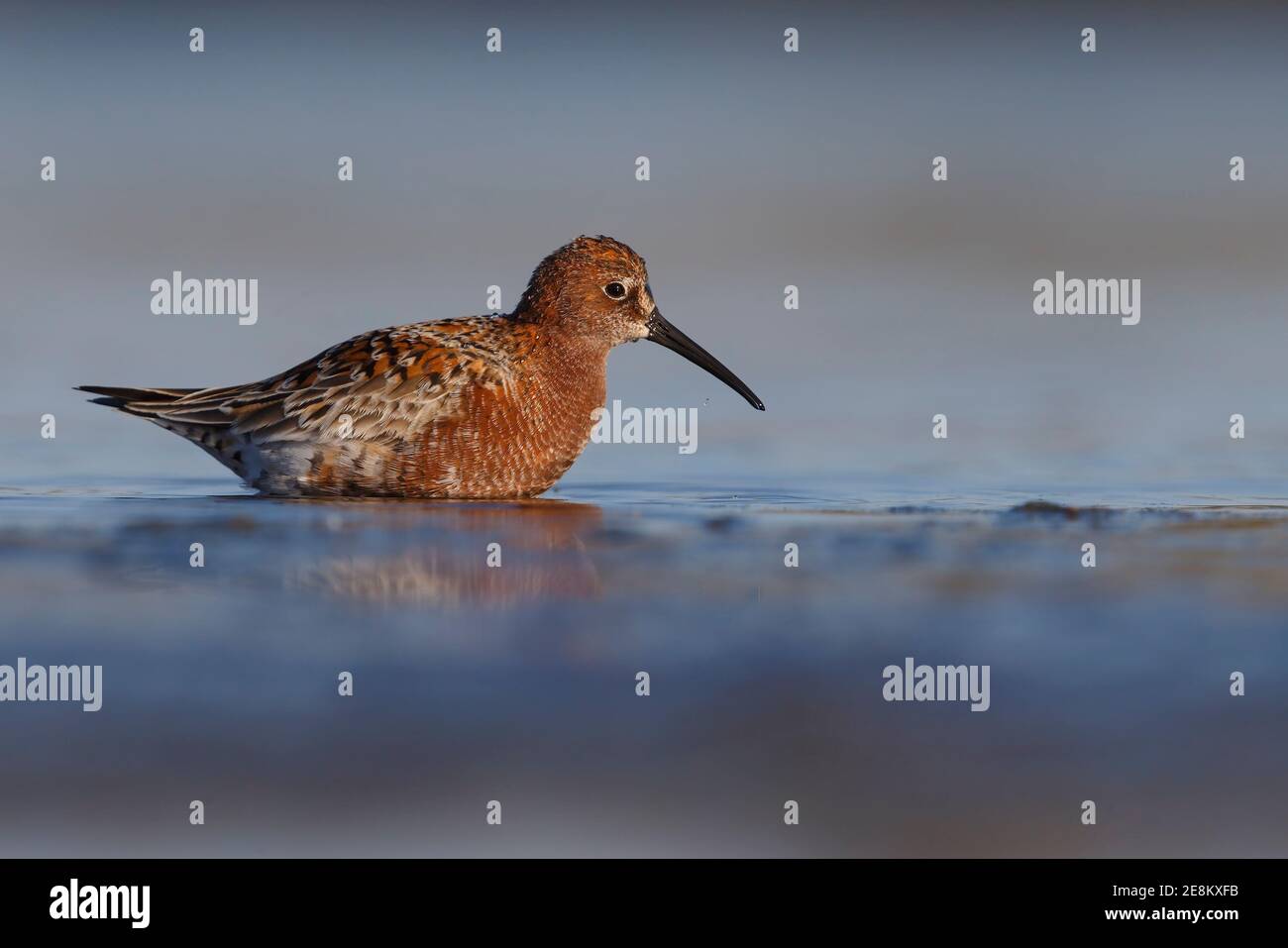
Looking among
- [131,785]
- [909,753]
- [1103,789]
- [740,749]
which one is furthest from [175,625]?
[1103,789]

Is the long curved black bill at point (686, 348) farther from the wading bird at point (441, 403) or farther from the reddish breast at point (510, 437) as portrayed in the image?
the reddish breast at point (510, 437)

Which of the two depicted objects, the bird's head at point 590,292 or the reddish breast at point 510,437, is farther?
the bird's head at point 590,292

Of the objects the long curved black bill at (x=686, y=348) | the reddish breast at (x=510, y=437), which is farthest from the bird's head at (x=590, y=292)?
the reddish breast at (x=510, y=437)

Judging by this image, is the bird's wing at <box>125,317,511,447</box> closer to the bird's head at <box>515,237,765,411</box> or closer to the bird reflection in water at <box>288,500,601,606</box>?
the bird's head at <box>515,237,765,411</box>

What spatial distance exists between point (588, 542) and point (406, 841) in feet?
9.60

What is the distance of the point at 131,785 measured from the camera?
4.75 m

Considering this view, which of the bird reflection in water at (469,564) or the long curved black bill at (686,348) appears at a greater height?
the long curved black bill at (686,348)

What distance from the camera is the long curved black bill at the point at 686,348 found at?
9.65m

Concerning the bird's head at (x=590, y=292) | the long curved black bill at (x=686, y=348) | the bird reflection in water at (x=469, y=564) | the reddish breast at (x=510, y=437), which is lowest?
the bird reflection in water at (x=469, y=564)

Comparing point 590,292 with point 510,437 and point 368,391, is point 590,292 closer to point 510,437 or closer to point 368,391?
point 510,437

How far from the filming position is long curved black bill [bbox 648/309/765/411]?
9.65m

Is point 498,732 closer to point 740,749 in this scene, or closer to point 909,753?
point 740,749

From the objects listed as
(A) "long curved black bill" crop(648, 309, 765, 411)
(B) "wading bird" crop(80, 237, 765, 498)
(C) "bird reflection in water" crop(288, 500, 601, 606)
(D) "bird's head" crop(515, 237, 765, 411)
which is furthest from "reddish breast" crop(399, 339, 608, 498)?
(A) "long curved black bill" crop(648, 309, 765, 411)

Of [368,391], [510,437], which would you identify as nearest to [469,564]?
[510,437]
